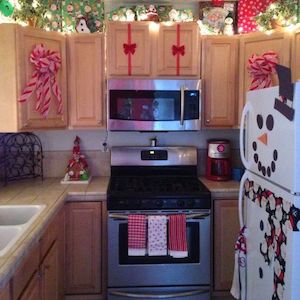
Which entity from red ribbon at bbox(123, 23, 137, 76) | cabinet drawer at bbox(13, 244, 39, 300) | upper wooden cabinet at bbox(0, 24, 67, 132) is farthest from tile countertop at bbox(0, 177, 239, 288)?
red ribbon at bbox(123, 23, 137, 76)

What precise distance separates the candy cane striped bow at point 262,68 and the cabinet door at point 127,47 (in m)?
0.77

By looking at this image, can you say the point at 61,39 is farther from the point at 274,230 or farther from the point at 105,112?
the point at 274,230

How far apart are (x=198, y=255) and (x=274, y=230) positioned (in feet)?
3.11

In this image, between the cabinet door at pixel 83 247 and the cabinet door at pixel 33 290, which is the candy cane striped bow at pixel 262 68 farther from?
the cabinet door at pixel 33 290

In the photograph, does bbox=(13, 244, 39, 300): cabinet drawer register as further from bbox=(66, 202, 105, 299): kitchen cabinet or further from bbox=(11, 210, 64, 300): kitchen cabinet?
bbox=(66, 202, 105, 299): kitchen cabinet

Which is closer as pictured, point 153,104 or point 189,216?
point 189,216

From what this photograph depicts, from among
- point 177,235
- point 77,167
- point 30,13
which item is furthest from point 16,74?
point 177,235

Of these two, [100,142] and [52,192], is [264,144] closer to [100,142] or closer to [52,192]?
[52,192]

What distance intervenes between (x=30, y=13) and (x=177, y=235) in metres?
1.81

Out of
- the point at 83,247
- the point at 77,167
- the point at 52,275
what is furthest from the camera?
the point at 77,167

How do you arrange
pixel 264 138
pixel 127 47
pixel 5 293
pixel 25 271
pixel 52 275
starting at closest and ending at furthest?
pixel 5 293 → pixel 25 271 → pixel 264 138 → pixel 52 275 → pixel 127 47

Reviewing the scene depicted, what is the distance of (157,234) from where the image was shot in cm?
246

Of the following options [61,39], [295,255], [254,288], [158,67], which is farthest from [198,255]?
[61,39]

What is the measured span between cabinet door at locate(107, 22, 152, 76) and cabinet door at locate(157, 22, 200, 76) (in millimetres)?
100
